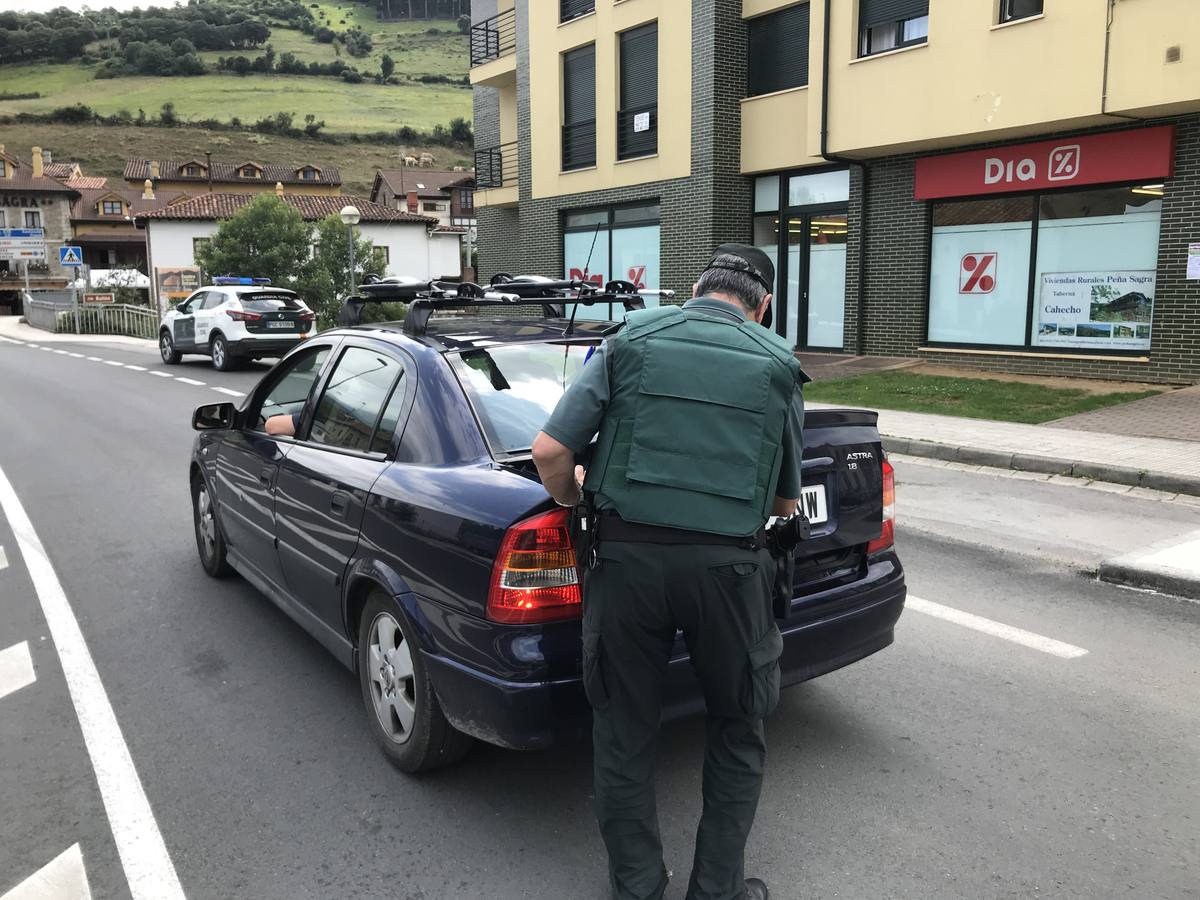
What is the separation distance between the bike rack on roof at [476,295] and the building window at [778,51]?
1579cm

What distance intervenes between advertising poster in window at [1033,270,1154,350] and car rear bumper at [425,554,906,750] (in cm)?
1250

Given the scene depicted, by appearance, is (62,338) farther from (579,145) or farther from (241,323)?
(579,145)

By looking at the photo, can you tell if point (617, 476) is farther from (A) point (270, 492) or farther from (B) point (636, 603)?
(A) point (270, 492)

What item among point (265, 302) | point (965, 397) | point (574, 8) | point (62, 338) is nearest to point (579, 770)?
point (965, 397)

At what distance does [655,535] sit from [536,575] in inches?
25.9

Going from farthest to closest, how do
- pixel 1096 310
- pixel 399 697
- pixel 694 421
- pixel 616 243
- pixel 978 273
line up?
pixel 616 243
pixel 978 273
pixel 1096 310
pixel 399 697
pixel 694 421

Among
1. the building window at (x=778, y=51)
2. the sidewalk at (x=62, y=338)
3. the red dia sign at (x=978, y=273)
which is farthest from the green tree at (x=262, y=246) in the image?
the red dia sign at (x=978, y=273)

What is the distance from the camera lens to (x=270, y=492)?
455 centimetres

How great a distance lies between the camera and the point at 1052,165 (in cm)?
1467

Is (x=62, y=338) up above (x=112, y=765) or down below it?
below

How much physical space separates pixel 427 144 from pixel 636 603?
135m

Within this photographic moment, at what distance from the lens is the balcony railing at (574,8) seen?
22.9m

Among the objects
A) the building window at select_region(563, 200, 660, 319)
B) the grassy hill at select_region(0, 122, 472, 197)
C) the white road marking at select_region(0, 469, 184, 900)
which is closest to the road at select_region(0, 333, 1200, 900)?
the white road marking at select_region(0, 469, 184, 900)

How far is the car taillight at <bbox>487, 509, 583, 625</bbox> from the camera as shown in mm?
2994
